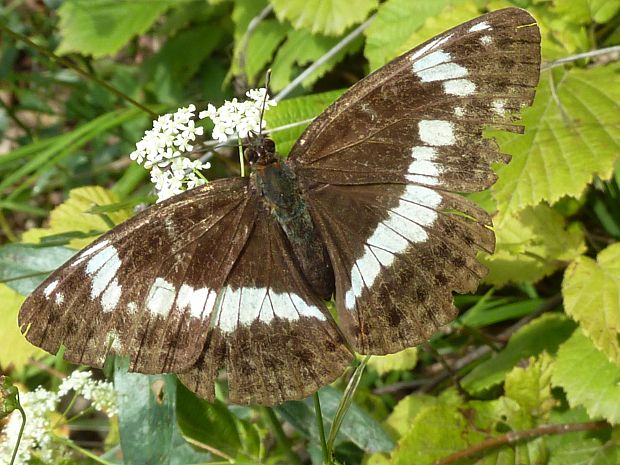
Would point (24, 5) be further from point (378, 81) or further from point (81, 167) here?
point (378, 81)

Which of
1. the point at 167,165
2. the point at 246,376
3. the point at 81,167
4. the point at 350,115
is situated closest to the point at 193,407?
the point at 246,376

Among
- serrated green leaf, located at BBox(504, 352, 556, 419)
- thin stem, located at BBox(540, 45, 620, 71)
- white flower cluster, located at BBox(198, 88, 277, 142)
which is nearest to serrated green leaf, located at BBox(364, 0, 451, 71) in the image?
thin stem, located at BBox(540, 45, 620, 71)

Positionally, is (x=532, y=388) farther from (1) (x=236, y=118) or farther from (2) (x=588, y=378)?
(1) (x=236, y=118)

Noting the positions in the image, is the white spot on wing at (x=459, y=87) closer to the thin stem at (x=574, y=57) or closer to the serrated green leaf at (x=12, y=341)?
the thin stem at (x=574, y=57)

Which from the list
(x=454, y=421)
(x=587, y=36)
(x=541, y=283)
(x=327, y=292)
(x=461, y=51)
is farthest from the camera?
(x=541, y=283)

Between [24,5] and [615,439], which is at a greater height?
[24,5]
